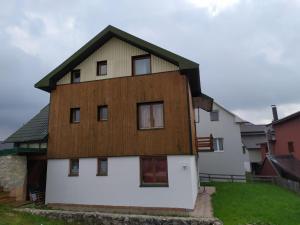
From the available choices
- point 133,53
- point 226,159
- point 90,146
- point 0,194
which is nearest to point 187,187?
point 90,146

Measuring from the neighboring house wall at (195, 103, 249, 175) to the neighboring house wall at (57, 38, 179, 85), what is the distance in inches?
555

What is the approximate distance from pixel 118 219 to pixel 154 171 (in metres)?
2.98

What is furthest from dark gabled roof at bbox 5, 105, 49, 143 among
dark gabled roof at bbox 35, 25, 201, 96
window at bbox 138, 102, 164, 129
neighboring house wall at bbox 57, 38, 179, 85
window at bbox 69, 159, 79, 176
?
window at bbox 138, 102, 164, 129

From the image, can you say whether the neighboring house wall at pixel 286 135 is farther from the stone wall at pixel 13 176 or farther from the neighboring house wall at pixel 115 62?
the stone wall at pixel 13 176

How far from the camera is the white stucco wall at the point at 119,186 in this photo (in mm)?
11602

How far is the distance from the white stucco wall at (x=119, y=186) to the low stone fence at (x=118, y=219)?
184 centimetres

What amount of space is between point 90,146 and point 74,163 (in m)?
1.39

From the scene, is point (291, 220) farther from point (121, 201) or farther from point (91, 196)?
point (91, 196)

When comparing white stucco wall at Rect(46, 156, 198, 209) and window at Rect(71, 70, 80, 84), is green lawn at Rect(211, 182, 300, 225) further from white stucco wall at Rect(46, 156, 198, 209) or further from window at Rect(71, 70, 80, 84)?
window at Rect(71, 70, 80, 84)

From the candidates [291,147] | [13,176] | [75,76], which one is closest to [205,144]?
[75,76]

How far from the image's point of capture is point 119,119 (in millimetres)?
13203

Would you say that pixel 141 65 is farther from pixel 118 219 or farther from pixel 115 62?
pixel 118 219

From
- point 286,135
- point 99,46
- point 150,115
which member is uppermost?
point 99,46

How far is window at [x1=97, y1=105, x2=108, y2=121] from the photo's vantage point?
13.8 m
